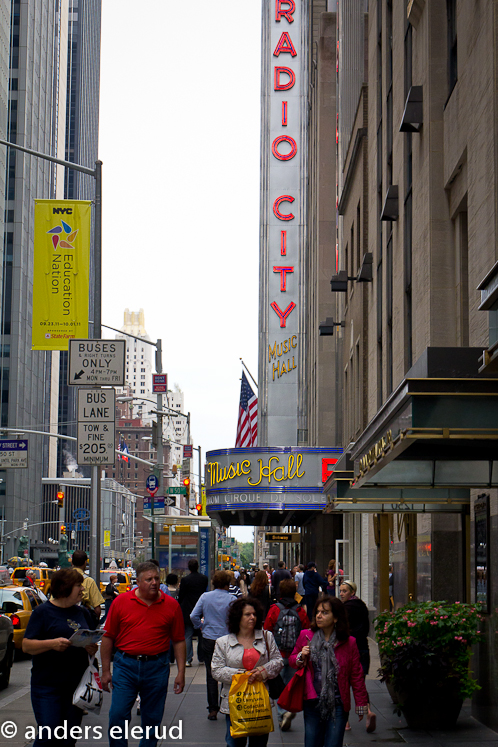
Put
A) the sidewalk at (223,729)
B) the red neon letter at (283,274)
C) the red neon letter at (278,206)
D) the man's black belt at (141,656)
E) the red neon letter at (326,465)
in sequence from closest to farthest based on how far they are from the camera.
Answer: the man's black belt at (141,656) < the sidewalk at (223,729) < the red neon letter at (326,465) < the red neon letter at (283,274) < the red neon letter at (278,206)

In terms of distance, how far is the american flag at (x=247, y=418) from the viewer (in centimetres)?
5788

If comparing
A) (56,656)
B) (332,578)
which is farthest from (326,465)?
(56,656)

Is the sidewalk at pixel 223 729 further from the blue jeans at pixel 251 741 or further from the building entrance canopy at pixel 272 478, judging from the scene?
the building entrance canopy at pixel 272 478

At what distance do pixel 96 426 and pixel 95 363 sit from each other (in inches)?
42.4

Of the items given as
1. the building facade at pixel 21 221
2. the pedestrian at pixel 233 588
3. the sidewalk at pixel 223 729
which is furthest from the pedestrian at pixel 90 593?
the building facade at pixel 21 221

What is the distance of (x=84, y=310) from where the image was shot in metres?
17.3

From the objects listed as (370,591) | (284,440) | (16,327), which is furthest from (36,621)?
(16,327)

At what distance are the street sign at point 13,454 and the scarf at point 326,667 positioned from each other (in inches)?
1277

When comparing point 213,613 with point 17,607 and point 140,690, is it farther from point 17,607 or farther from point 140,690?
point 17,607

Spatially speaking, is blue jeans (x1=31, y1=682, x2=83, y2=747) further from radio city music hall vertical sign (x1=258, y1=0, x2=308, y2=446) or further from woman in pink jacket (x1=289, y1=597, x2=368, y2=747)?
radio city music hall vertical sign (x1=258, y1=0, x2=308, y2=446)

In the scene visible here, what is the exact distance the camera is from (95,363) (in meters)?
15.7

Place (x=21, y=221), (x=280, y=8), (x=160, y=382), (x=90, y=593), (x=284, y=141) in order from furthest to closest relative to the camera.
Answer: (x=21, y=221) → (x=280, y=8) → (x=284, y=141) → (x=160, y=382) → (x=90, y=593)

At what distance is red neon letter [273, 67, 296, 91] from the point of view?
221ft

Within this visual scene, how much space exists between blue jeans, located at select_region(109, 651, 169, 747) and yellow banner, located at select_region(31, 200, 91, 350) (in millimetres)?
9102
